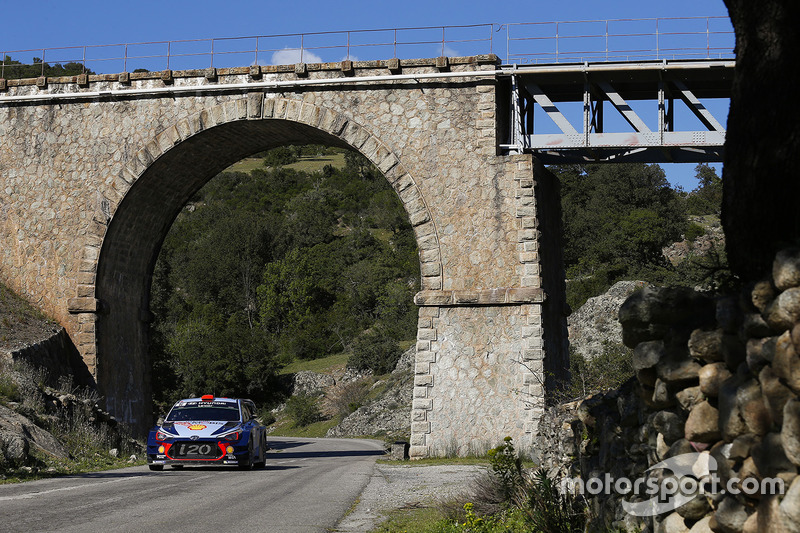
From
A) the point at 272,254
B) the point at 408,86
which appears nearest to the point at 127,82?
the point at 408,86

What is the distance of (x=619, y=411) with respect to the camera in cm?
746

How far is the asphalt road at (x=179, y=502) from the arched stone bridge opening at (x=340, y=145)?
5349 mm

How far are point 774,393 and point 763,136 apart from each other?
2116mm

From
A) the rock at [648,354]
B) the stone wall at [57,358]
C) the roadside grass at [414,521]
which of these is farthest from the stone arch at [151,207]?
the rock at [648,354]

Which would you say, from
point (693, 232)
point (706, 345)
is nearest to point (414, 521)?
point (706, 345)

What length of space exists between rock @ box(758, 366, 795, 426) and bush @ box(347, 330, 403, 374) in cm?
5210

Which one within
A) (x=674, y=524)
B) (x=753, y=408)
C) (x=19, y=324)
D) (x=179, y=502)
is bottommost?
(x=179, y=502)

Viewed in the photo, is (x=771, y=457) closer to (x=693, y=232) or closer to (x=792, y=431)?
(x=792, y=431)

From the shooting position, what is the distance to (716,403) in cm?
560

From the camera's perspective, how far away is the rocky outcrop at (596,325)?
39.7 metres

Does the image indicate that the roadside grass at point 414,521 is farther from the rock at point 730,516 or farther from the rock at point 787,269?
the rock at point 787,269

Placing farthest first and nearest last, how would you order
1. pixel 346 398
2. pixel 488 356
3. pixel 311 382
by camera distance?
A: pixel 311 382 → pixel 346 398 → pixel 488 356

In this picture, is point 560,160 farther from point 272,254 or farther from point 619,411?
point 272,254

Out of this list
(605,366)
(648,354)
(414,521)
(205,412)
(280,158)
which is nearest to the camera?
(648,354)
